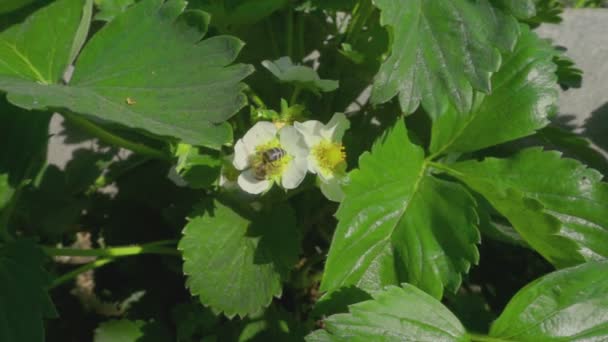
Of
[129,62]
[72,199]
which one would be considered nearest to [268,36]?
[129,62]

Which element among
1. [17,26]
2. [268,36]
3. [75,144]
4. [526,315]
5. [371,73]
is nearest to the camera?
[526,315]

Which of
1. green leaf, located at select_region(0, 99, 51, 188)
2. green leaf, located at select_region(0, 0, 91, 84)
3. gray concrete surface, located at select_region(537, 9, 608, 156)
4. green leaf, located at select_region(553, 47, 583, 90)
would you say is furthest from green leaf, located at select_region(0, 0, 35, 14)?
Result: gray concrete surface, located at select_region(537, 9, 608, 156)

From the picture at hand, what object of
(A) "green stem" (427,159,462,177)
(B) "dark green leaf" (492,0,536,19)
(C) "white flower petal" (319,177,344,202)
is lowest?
(A) "green stem" (427,159,462,177)

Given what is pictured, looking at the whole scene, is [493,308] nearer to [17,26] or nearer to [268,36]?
[268,36]

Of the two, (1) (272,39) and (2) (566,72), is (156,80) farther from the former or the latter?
(2) (566,72)

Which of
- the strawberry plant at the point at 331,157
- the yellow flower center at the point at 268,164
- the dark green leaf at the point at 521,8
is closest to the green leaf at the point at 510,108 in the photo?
the strawberry plant at the point at 331,157

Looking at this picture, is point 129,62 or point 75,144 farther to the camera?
point 75,144

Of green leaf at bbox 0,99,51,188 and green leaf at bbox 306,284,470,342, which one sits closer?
green leaf at bbox 306,284,470,342

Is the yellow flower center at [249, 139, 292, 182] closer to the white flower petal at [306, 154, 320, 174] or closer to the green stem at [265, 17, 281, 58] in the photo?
the white flower petal at [306, 154, 320, 174]
